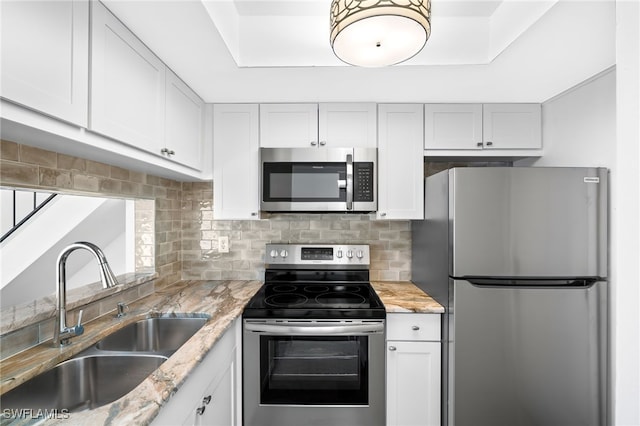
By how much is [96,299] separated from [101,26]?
4.09 ft

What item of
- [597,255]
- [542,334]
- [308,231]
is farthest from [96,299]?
Result: [597,255]

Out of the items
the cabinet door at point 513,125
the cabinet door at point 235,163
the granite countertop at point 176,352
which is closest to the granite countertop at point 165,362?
the granite countertop at point 176,352

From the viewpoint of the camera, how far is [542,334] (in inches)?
63.1

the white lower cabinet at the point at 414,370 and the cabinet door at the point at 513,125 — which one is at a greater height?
the cabinet door at the point at 513,125

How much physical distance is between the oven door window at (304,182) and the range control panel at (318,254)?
46cm

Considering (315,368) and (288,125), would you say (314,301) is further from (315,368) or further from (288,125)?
(288,125)

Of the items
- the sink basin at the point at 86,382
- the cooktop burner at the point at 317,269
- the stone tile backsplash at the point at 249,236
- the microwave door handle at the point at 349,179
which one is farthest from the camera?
the stone tile backsplash at the point at 249,236

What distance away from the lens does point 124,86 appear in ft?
4.08

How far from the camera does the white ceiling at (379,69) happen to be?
123 cm

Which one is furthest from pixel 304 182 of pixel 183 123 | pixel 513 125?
pixel 513 125

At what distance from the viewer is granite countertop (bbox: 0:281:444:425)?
0.83 metres

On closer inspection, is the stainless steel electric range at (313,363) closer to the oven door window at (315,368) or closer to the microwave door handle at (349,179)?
the oven door window at (315,368)

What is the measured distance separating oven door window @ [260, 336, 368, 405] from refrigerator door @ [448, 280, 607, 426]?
0.58 m

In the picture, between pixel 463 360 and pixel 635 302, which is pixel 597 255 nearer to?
pixel 463 360
